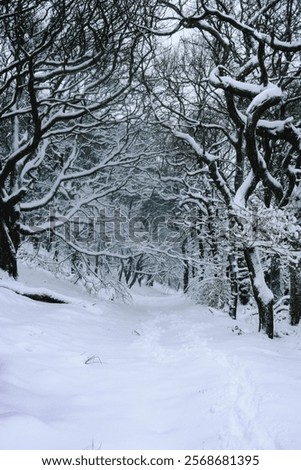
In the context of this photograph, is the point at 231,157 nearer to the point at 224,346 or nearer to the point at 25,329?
the point at 224,346

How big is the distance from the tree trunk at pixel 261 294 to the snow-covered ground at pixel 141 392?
2.83ft

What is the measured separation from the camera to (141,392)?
11.8 feet

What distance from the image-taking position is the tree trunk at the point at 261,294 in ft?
23.4

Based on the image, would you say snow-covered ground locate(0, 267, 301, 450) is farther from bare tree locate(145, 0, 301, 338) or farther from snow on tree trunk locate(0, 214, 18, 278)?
snow on tree trunk locate(0, 214, 18, 278)

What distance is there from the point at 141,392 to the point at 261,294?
14.5 feet

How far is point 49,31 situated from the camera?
756 cm

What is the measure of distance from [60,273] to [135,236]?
3.96 metres

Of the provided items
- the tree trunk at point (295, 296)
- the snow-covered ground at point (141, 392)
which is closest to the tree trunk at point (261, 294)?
the snow-covered ground at point (141, 392)

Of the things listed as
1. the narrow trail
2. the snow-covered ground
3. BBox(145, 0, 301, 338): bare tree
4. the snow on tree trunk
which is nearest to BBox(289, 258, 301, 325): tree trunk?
BBox(145, 0, 301, 338): bare tree

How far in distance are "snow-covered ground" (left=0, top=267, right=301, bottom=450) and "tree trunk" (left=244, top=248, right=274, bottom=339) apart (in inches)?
34.0

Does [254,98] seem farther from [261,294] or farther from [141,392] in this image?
[141,392]

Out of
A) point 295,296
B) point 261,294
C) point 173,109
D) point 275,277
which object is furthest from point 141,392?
point 275,277

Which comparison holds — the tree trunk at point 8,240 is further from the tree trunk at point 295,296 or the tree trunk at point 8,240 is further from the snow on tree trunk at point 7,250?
the tree trunk at point 295,296
